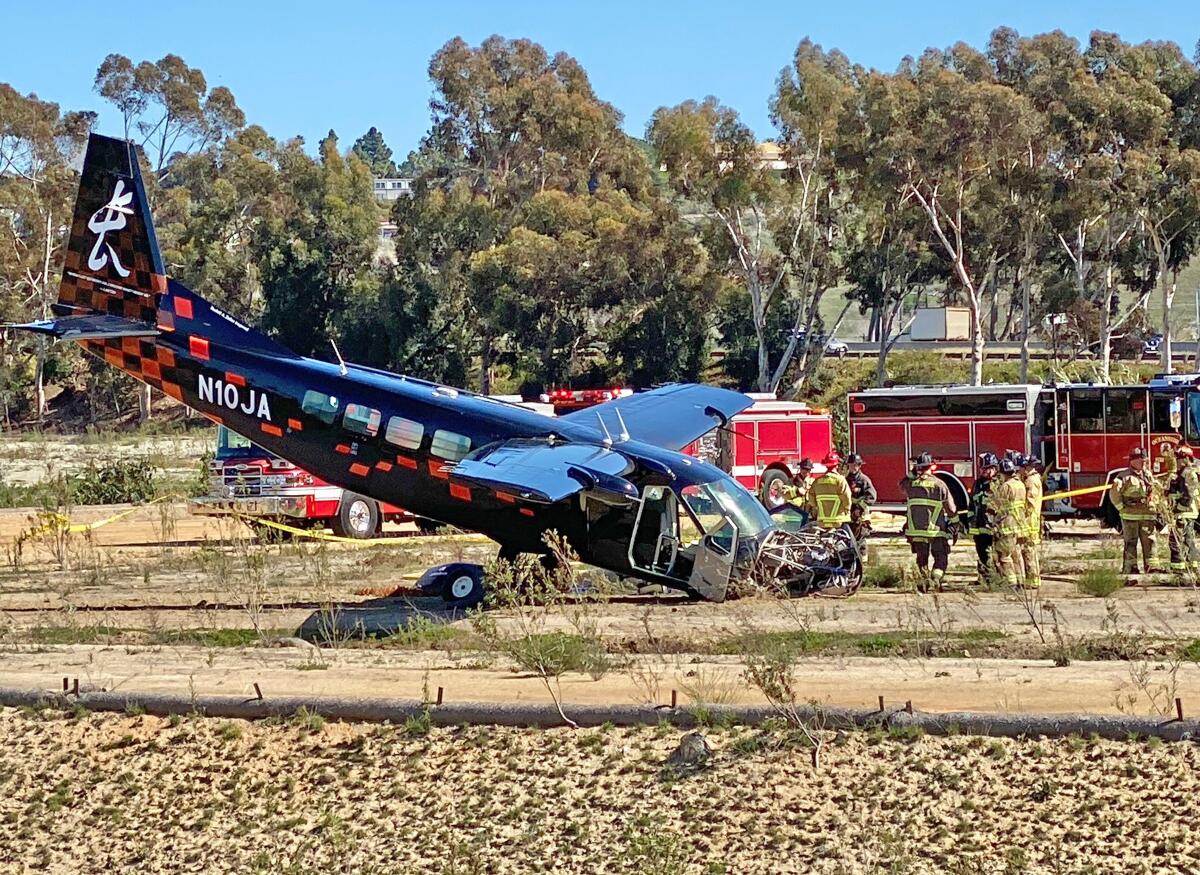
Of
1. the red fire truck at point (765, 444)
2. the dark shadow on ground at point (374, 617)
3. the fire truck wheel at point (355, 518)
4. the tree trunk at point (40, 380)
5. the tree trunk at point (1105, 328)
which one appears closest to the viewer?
the dark shadow on ground at point (374, 617)

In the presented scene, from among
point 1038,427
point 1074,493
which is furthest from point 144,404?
point 1074,493

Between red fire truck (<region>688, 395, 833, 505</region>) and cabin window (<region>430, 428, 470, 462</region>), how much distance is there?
54.5 ft

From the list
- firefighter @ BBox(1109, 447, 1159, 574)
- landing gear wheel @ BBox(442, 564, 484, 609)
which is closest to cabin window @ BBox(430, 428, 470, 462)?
landing gear wheel @ BBox(442, 564, 484, 609)

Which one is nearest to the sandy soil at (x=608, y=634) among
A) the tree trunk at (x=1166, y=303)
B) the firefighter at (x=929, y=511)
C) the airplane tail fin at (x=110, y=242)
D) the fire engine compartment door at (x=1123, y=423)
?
the firefighter at (x=929, y=511)

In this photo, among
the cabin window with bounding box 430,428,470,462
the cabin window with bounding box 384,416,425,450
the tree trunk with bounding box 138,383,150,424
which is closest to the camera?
the cabin window with bounding box 430,428,470,462

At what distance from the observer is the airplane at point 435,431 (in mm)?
18328

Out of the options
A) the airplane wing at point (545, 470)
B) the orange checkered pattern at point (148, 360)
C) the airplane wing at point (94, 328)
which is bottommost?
the airplane wing at point (545, 470)

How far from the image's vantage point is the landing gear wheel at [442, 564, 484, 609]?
19.5 m

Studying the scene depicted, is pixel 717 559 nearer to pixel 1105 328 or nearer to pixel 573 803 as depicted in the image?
pixel 573 803

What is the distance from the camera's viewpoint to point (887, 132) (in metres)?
54.1

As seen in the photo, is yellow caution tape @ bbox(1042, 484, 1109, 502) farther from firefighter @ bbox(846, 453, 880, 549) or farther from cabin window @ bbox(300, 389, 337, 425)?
cabin window @ bbox(300, 389, 337, 425)

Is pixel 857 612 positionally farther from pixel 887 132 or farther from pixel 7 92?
pixel 7 92

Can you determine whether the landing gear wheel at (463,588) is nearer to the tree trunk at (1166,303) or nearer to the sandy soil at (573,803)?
the sandy soil at (573,803)

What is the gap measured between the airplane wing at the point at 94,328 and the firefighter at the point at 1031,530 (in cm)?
1151
